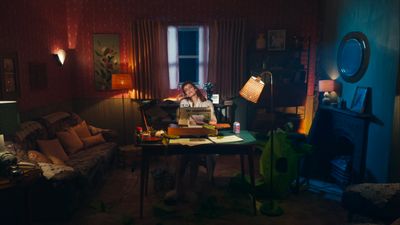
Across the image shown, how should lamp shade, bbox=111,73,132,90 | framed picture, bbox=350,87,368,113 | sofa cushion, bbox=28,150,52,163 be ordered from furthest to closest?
lamp shade, bbox=111,73,132,90 → framed picture, bbox=350,87,368,113 → sofa cushion, bbox=28,150,52,163

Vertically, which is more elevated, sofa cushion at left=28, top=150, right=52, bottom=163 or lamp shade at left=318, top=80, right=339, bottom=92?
lamp shade at left=318, top=80, right=339, bottom=92

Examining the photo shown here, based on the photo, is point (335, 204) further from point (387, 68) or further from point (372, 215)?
point (387, 68)

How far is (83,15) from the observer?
6.66m

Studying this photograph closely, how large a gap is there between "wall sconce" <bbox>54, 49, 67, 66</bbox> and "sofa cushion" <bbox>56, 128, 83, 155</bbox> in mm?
1542

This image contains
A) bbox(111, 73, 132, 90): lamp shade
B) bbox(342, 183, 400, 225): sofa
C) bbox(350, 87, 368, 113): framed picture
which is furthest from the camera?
bbox(111, 73, 132, 90): lamp shade

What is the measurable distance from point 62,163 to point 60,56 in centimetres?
249

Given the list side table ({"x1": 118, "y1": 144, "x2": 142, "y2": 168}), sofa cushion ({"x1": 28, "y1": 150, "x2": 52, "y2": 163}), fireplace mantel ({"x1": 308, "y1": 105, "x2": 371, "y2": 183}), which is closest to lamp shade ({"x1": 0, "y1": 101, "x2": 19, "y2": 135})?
sofa cushion ({"x1": 28, "y1": 150, "x2": 52, "y2": 163})

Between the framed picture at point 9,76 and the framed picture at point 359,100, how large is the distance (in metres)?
4.65

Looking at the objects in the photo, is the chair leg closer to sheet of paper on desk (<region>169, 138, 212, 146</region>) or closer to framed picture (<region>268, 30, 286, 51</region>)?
sheet of paper on desk (<region>169, 138, 212, 146</region>)

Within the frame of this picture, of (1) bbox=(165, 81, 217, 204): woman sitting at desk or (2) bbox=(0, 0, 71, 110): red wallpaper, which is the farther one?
(2) bbox=(0, 0, 71, 110): red wallpaper

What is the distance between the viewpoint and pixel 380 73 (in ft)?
13.8

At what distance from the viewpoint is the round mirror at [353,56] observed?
4.60 m

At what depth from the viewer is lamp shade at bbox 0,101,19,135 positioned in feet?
9.72

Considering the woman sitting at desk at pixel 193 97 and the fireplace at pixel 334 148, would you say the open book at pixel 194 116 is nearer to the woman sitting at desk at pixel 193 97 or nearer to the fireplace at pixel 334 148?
the woman sitting at desk at pixel 193 97
